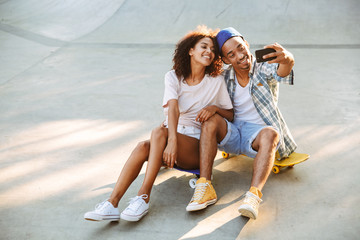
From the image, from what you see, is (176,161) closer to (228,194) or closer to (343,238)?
(228,194)

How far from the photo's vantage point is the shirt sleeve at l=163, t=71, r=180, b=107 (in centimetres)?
220

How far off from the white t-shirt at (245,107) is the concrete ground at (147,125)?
0.38 meters

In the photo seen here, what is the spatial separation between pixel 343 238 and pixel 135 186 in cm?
122

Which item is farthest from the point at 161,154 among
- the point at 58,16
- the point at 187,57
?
the point at 58,16

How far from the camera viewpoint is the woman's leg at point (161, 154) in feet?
6.62

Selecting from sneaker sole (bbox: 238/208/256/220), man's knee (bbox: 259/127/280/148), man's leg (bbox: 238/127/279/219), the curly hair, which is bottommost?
sneaker sole (bbox: 238/208/256/220)

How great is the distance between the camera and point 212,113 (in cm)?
217

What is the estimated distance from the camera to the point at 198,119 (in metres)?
2.16

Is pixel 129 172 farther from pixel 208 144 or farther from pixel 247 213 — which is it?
pixel 247 213

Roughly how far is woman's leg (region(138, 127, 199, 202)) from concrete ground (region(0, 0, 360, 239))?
0.19 metres

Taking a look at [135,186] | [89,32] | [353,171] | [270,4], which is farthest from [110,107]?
[270,4]

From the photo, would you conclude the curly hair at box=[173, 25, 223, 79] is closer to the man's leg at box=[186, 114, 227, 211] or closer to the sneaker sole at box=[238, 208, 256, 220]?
the man's leg at box=[186, 114, 227, 211]

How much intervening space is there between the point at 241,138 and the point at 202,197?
0.46 metres

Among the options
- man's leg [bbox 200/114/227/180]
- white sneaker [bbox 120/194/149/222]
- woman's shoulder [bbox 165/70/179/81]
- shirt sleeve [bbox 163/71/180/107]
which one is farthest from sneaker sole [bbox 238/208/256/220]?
woman's shoulder [bbox 165/70/179/81]
